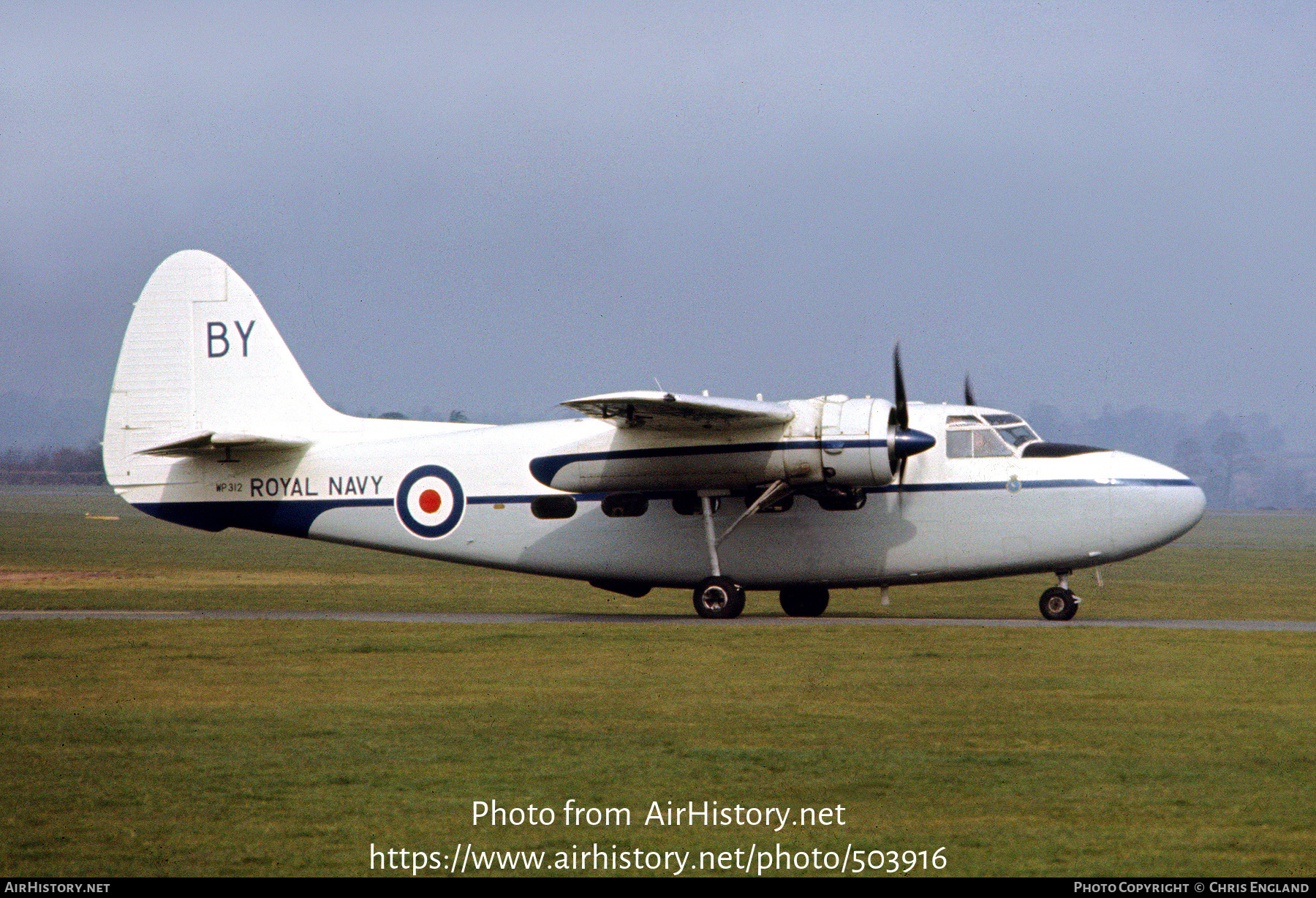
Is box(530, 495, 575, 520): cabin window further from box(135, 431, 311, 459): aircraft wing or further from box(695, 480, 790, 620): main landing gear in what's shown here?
box(135, 431, 311, 459): aircraft wing

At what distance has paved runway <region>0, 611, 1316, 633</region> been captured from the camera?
22047 mm

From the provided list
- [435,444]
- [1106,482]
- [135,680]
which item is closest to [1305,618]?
[1106,482]

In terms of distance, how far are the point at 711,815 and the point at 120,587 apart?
25.5 metres

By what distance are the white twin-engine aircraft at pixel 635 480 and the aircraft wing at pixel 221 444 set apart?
0.05 meters

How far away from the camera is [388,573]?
38281 mm

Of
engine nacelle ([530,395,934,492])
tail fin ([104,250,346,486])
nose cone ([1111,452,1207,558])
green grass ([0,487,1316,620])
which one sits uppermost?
tail fin ([104,250,346,486])

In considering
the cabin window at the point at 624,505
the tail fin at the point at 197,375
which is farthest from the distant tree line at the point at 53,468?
the cabin window at the point at 624,505

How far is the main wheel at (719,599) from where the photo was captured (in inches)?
919

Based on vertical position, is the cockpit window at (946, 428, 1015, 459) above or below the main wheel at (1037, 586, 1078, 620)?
above

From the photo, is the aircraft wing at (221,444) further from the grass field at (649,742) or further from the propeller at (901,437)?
the propeller at (901,437)

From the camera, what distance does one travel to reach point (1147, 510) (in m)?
22.3

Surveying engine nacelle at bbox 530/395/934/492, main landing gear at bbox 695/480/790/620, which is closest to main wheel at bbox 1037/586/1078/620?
engine nacelle at bbox 530/395/934/492

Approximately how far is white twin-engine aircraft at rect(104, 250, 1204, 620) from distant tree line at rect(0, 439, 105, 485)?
132346mm

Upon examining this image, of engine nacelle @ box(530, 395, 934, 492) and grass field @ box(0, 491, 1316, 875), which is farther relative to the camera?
engine nacelle @ box(530, 395, 934, 492)
